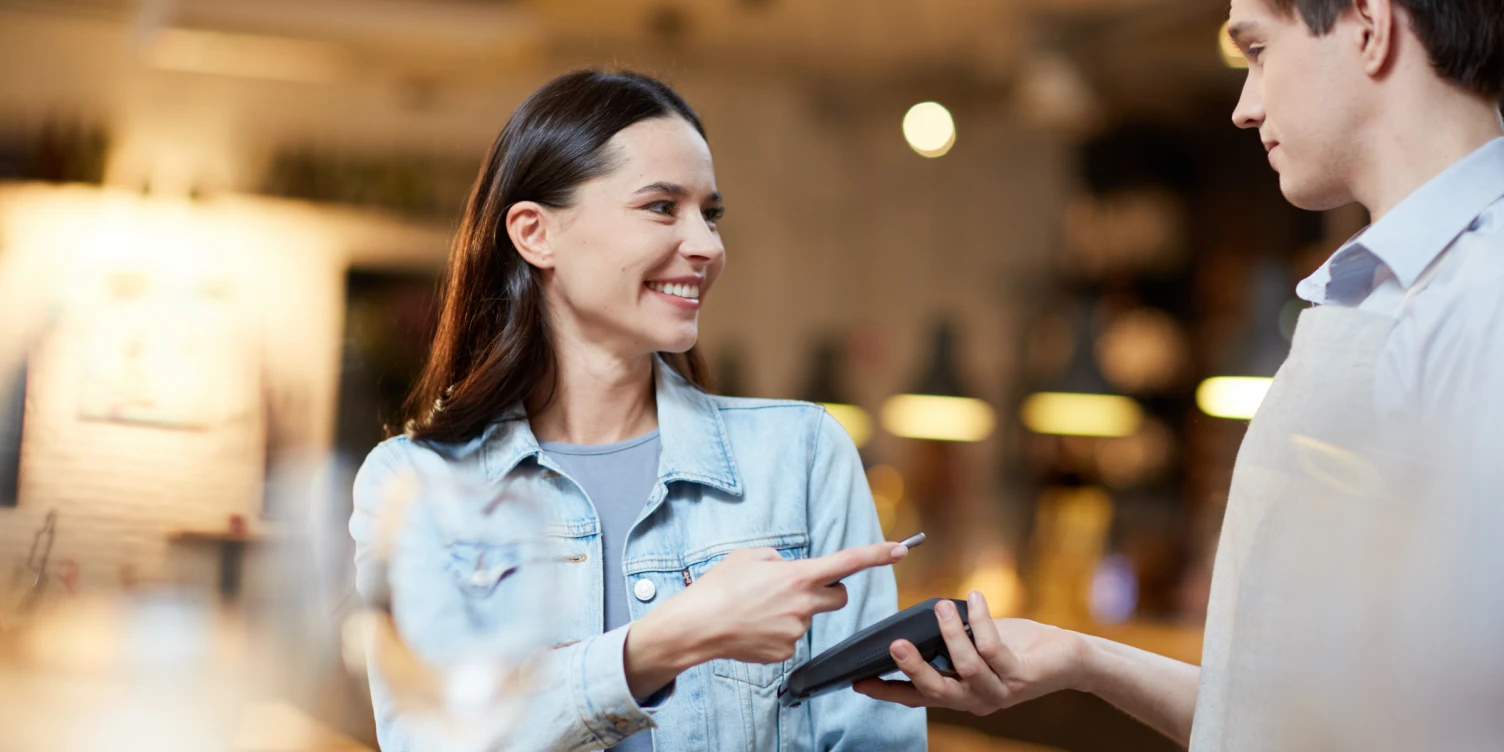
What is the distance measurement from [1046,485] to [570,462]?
348cm

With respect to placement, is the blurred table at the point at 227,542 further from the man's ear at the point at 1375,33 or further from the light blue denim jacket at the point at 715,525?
the man's ear at the point at 1375,33

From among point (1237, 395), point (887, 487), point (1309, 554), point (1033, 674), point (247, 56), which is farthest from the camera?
point (887, 487)

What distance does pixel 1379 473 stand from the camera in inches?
22.0

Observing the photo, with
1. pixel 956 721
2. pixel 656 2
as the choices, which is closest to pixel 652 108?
pixel 656 2

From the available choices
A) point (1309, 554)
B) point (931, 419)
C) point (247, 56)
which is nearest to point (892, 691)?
point (1309, 554)

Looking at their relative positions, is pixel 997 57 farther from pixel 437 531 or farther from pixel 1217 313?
pixel 437 531

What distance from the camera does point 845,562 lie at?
0.80 metres

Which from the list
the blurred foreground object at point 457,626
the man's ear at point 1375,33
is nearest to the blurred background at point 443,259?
the blurred foreground object at point 457,626

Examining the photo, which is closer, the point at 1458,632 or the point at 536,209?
the point at 1458,632

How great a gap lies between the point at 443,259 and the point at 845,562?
7.56 ft

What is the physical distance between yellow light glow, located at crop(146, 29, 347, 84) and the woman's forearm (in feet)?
7.26

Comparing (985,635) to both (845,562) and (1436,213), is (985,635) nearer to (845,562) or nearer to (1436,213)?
(845,562)

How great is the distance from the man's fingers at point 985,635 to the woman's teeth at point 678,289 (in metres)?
0.35

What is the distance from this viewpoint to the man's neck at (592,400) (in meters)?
1.09
